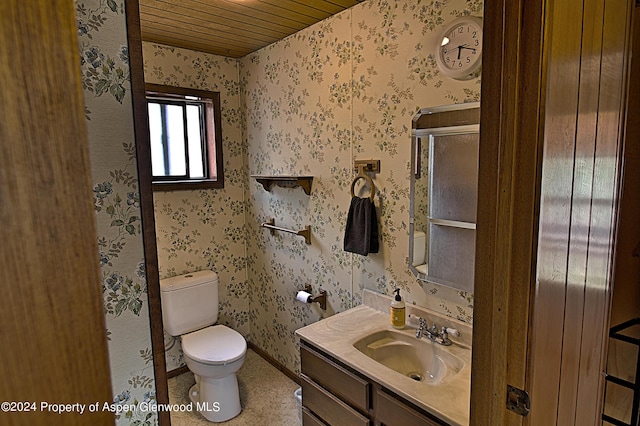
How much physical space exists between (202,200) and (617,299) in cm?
253

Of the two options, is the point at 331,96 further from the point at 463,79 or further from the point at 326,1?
the point at 463,79

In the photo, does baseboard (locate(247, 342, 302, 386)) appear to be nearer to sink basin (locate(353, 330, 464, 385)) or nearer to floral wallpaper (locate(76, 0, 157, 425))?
sink basin (locate(353, 330, 464, 385))

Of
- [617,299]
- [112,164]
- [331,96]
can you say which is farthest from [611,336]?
[331,96]

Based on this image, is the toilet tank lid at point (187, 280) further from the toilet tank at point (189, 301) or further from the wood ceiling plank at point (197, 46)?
the wood ceiling plank at point (197, 46)

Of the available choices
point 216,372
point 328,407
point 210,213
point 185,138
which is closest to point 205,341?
point 216,372

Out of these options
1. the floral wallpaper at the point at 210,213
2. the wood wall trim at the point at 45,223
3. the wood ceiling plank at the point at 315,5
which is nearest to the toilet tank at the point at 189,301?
the floral wallpaper at the point at 210,213

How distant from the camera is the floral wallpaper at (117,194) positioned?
0.64 metres

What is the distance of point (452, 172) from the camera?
1.64 metres

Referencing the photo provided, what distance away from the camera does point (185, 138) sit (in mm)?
2832

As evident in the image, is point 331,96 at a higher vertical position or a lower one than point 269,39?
lower

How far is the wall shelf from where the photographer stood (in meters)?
2.36

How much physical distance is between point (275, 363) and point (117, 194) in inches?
100

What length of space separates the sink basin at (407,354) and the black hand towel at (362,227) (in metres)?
0.44

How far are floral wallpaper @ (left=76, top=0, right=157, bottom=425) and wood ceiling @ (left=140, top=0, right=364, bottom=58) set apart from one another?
4.75ft
